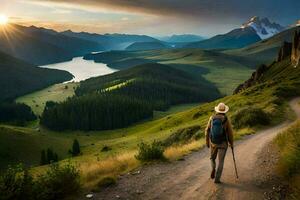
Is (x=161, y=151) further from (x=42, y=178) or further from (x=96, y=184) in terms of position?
(x=42, y=178)

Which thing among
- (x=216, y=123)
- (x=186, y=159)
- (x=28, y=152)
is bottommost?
(x=28, y=152)

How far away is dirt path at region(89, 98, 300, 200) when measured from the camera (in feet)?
54.0

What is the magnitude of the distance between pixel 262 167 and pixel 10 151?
116040mm

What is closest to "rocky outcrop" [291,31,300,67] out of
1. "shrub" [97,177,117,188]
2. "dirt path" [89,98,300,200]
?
"dirt path" [89,98,300,200]

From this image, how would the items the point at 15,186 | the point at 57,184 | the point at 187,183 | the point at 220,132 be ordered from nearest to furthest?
the point at 15,186
the point at 57,184
the point at 220,132
the point at 187,183

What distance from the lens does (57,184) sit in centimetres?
1684

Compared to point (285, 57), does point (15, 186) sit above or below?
below

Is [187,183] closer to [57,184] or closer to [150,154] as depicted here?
[150,154]

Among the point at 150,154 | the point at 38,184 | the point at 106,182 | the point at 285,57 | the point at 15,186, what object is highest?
the point at 285,57

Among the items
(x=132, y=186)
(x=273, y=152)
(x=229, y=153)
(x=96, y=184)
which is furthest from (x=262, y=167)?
(x=96, y=184)

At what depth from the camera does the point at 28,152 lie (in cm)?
12738

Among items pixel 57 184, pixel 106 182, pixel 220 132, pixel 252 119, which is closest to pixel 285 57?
pixel 252 119

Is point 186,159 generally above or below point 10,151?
above

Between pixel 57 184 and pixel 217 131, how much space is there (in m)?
7.79
